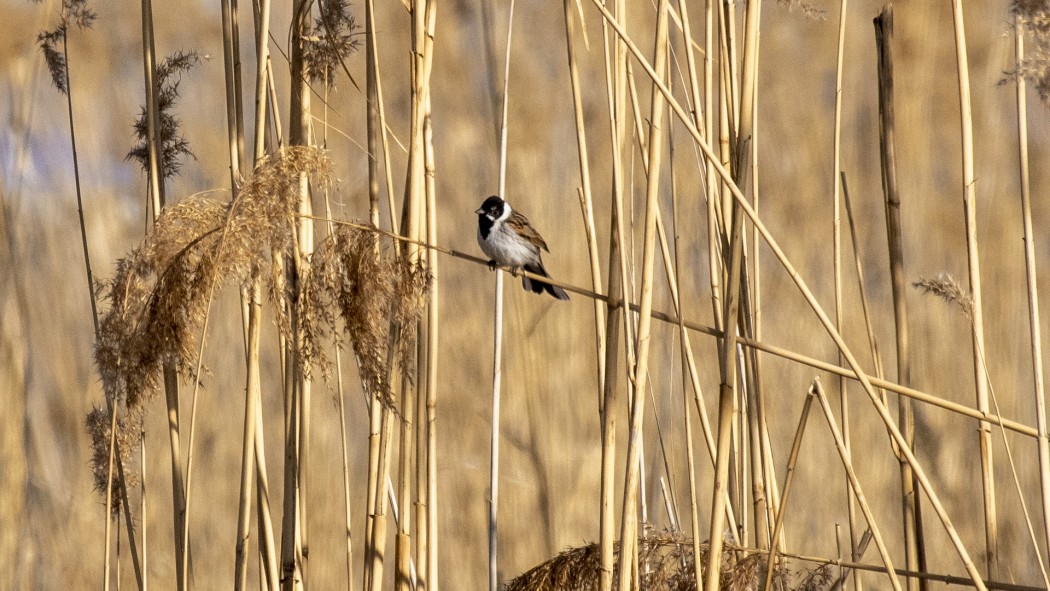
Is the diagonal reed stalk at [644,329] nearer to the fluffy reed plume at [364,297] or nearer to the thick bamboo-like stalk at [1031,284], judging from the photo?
the fluffy reed plume at [364,297]

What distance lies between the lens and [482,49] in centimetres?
365

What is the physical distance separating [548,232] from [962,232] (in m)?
1.42

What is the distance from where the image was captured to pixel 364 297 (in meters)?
1.35

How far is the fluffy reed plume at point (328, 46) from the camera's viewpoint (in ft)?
5.11

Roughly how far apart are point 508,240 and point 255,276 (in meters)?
1.23

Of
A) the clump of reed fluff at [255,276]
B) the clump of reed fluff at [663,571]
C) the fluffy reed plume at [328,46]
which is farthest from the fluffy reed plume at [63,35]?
the clump of reed fluff at [663,571]

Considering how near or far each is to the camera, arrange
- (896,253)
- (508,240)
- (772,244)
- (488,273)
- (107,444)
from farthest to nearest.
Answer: (488,273) → (508,240) → (107,444) → (896,253) → (772,244)

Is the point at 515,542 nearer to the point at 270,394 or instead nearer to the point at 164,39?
the point at 270,394

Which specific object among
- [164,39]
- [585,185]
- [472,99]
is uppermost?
[164,39]

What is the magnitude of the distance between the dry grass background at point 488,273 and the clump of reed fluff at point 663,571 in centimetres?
186

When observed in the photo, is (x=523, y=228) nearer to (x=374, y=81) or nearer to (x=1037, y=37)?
(x=374, y=81)

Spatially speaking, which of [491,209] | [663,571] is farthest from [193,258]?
[491,209]

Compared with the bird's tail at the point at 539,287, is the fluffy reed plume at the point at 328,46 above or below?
above

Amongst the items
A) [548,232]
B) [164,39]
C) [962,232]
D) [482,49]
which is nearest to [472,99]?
[482,49]
